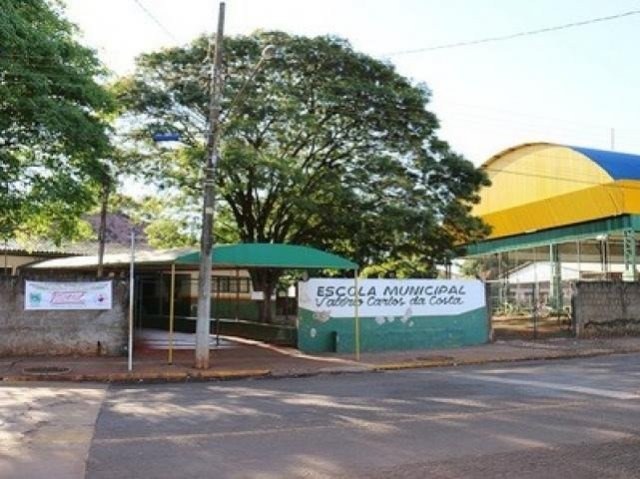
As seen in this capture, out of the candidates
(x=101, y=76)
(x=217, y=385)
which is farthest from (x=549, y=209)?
(x=217, y=385)

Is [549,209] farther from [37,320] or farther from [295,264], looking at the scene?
[37,320]

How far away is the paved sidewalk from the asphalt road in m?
1.69

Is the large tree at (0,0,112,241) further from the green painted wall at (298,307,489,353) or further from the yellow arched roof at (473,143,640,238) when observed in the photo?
the yellow arched roof at (473,143,640,238)

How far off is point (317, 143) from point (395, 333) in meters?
7.56

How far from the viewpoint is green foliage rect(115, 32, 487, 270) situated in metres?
24.7

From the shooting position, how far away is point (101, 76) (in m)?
22.8

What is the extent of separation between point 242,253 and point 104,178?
16.3 ft

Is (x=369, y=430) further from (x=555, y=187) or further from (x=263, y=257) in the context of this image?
(x=555, y=187)

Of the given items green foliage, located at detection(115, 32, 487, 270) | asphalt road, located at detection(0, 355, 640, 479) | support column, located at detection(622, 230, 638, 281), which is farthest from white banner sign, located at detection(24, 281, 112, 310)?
support column, located at detection(622, 230, 638, 281)

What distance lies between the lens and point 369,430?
9156 mm

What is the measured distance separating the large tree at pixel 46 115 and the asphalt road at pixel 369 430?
838cm

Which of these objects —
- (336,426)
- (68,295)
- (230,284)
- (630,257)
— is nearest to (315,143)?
(230,284)

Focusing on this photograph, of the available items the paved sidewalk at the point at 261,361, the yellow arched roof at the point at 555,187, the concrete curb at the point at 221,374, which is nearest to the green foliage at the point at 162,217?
the paved sidewalk at the point at 261,361

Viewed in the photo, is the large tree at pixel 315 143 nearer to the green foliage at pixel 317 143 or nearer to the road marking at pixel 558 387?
the green foliage at pixel 317 143
